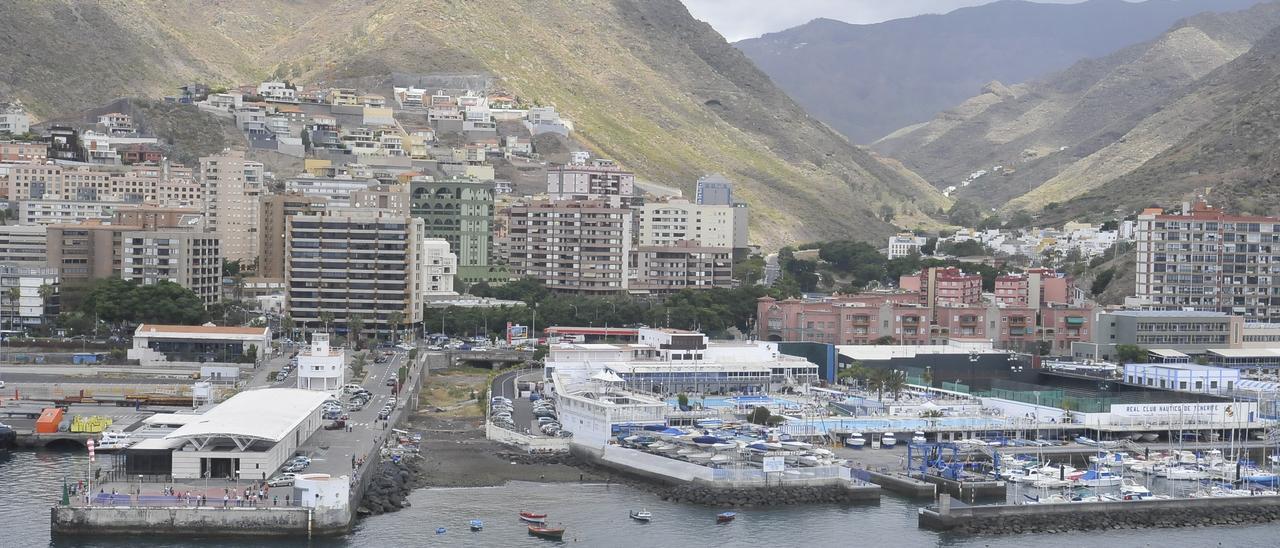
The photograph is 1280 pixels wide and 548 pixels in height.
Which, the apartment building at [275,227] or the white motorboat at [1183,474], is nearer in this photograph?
the white motorboat at [1183,474]

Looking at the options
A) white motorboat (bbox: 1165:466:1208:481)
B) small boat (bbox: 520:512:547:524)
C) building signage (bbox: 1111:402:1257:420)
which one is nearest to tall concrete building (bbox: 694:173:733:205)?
building signage (bbox: 1111:402:1257:420)

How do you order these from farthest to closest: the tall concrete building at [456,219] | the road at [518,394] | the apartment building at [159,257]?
the tall concrete building at [456,219] → the apartment building at [159,257] → the road at [518,394]

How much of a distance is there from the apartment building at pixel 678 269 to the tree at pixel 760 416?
36872 millimetres

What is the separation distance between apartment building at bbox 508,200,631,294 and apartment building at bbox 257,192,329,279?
10785 millimetres

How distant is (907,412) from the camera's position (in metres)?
51.6

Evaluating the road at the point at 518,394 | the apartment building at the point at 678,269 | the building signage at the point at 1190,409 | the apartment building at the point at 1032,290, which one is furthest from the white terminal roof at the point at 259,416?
the apartment building at the point at 678,269

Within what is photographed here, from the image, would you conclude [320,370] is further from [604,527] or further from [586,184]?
[586,184]

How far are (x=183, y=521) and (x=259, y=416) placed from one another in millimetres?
6122

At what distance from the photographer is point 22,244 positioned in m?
77.9

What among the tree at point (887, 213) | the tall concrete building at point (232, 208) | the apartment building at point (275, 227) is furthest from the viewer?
the tree at point (887, 213)

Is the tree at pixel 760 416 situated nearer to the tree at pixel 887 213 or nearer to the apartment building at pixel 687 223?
the apartment building at pixel 687 223

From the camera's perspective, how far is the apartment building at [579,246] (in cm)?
8644

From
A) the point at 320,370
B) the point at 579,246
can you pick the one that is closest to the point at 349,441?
the point at 320,370

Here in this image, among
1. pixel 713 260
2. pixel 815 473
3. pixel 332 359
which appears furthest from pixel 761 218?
pixel 815 473
